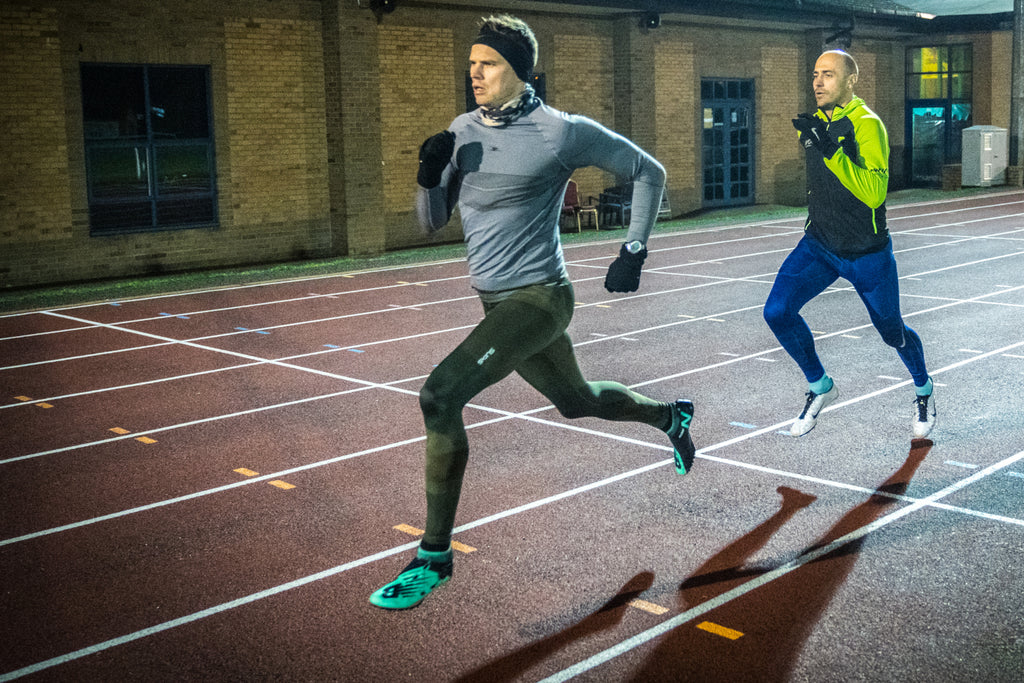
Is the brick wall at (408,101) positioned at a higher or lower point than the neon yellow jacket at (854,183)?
higher

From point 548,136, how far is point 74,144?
47.6 feet

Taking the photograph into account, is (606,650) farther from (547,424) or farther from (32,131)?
(32,131)

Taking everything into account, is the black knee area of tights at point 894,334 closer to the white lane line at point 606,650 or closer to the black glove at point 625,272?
the white lane line at point 606,650

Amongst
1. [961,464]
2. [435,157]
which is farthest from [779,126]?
[435,157]

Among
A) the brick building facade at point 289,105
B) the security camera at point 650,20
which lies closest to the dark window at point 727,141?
the brick building facade at point 289,105

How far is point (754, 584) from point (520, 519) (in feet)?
4.51

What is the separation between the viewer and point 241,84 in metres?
19.3

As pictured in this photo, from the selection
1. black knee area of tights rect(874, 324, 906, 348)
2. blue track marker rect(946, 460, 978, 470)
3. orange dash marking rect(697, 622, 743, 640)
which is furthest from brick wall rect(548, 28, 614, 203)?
orange dash marking rect(697, 622, 743, 640)

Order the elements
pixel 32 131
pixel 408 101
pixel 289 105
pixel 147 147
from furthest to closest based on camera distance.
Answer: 1. pixel 408 101
2. pixel 289 105
3. pixel 147 147
4. pixel 32 131

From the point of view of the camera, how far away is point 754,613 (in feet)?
14.9

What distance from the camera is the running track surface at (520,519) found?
4.27 metres

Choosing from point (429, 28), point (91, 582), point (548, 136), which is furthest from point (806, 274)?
point (429, 28)

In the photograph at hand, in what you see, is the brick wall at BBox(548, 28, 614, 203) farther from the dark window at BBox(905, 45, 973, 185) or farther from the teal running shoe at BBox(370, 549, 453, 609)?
the teal running shoe at BBox(370, 549, 453, 609)

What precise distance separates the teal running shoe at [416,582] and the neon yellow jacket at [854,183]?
10.7 ft
